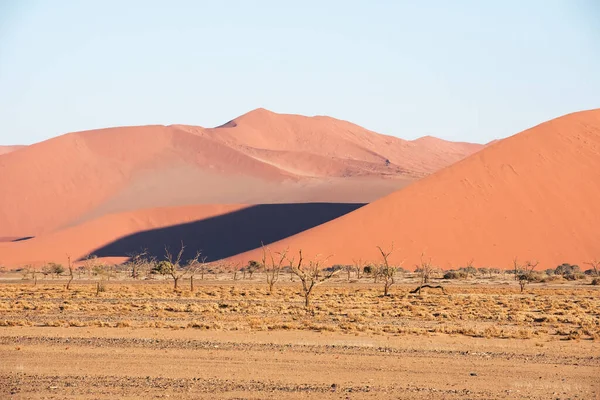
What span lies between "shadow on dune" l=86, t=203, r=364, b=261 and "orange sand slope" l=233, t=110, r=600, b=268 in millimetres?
14765

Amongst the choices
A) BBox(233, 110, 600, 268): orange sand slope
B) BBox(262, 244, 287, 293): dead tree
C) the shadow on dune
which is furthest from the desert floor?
the shadow on dune

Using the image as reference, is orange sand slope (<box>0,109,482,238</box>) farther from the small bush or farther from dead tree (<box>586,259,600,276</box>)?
the small bush

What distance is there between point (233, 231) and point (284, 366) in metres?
83.6

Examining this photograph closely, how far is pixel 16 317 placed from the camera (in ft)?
84.6

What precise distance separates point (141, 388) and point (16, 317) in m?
13.7

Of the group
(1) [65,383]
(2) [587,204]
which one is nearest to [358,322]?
(1) [65,383]

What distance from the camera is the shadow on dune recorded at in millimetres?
95188

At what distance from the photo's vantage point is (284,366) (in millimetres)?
15953

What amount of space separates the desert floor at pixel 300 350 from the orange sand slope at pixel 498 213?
118ft

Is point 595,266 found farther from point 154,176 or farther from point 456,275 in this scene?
point 154,176

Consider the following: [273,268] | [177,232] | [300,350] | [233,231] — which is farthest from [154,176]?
[300,350]

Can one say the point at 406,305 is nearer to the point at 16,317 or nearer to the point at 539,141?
the point at 16,317

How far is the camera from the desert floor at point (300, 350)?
13656mm

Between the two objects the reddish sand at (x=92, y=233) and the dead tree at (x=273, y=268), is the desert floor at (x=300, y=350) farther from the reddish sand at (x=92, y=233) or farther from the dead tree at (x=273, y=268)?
the reddish sand at (x=92, y=233)
